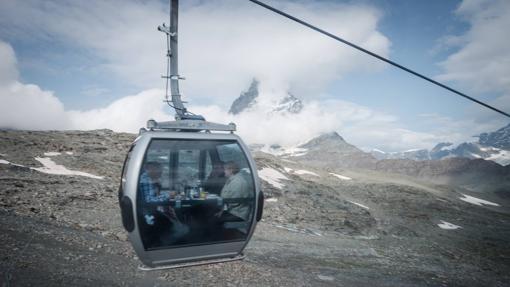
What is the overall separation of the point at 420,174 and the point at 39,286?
161m

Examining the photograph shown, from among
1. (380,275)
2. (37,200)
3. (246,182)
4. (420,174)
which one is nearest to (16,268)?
(246,182)

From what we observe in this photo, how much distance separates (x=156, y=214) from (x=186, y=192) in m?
0.77

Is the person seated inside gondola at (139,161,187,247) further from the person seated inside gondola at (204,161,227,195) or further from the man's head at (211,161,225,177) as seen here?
the man's head at (211,161,225,177)

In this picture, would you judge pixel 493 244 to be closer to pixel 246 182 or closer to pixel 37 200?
pixel 246 182

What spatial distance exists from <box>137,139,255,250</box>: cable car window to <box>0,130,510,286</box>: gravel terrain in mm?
2729

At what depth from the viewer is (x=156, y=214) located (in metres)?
6.22

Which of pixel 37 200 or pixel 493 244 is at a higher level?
pixel 37 200

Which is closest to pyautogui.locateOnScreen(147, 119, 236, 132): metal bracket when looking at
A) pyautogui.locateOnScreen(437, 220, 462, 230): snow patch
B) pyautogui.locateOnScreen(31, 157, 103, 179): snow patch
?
pyautogui.locateOnScreen(31, 157, 103, 179): snow patch

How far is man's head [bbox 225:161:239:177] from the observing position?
23.7 feet

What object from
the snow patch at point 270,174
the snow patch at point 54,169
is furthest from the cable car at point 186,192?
the snow patch at point 270,174

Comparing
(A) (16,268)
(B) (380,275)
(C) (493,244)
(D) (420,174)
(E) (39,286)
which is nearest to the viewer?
(E) (39,286)

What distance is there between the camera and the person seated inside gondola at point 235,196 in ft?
22.6

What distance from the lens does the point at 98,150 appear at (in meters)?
30.9

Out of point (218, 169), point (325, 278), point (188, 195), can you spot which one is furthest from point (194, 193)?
point (325, 278)
